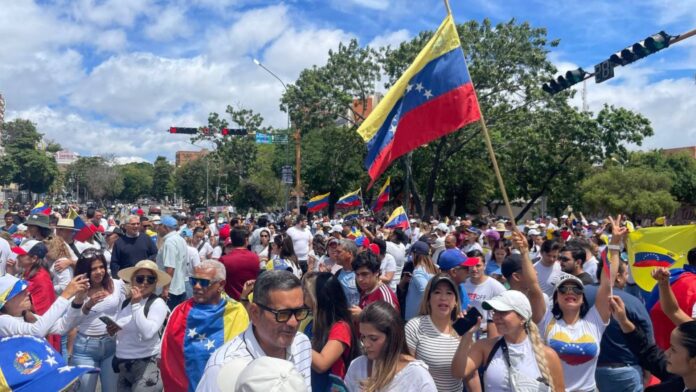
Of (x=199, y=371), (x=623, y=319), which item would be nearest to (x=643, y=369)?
(x=623, y=319)

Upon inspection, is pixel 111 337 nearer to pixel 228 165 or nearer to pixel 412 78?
pixel 412 78

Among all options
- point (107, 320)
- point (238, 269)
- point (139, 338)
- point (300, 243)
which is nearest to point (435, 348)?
point (139, 338)

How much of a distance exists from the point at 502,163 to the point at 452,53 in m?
26.7

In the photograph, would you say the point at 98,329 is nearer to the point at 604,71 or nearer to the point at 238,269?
the point at 238,269

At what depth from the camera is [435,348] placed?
397 centimetres

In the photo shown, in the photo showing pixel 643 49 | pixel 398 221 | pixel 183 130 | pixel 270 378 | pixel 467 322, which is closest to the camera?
pixel 270 378

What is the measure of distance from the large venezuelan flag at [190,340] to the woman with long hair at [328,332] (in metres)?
0.67

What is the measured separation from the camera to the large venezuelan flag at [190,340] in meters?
4.07

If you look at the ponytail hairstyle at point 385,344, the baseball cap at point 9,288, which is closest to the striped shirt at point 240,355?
the ponytail hairstyle at point 385,344

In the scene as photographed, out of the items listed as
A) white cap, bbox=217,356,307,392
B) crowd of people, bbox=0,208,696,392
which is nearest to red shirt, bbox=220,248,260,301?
crowd of people, bbox=0,208,696,392

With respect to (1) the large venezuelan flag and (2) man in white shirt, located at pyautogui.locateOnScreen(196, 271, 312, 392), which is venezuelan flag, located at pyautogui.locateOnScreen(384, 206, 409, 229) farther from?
(2) man in white shirt, located at pyautogui.locateOnScreen(196, 271, 312, 392)

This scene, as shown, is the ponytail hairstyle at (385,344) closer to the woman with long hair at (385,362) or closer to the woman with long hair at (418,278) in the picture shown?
the woman with long hair at (385,362)

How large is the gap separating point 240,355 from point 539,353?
187 cm

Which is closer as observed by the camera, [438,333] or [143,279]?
[438,333]
